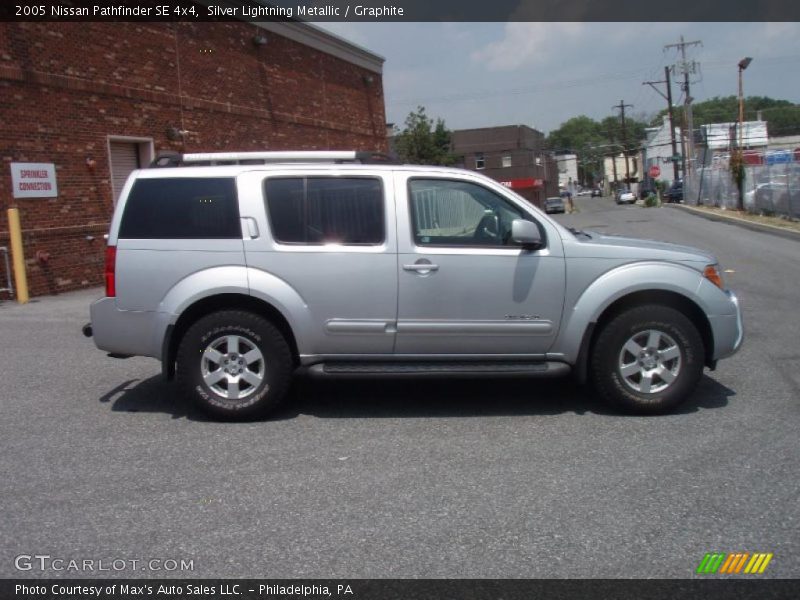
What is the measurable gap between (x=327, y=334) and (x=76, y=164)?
12.0m

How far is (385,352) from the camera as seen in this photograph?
595 centimetres

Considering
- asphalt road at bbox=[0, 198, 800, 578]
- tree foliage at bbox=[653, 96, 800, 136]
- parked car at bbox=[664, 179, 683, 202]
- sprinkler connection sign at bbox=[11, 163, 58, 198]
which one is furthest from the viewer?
tree foliage at bbox=[653, 96, 800, 136]

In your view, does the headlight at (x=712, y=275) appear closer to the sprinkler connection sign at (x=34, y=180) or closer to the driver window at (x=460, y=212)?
the driver window at (x=460, y=212)

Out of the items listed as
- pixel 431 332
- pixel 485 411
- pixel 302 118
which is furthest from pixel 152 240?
pixel 302 118

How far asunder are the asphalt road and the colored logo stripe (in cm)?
5

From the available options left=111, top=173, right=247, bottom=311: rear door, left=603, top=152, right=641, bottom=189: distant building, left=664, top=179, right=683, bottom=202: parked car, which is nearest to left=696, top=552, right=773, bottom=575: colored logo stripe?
left=111, top=173, right=247, bottom=311: rear door

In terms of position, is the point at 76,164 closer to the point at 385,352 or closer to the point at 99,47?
the point at 99,47

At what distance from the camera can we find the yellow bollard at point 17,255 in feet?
44.3

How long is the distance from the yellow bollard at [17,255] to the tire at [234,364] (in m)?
9.25

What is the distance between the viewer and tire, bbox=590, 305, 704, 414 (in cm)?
579

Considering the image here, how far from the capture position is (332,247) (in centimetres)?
588

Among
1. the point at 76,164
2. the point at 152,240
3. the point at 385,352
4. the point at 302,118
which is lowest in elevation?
the point at 385,352

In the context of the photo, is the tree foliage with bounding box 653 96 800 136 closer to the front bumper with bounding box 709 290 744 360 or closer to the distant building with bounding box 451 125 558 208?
the distant building with bounding box 451 125 558 208

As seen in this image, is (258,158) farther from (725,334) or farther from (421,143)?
(421,143)
